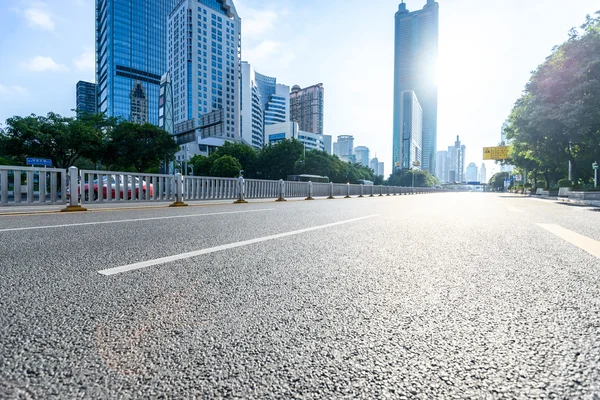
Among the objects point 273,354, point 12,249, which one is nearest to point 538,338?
point 273,354

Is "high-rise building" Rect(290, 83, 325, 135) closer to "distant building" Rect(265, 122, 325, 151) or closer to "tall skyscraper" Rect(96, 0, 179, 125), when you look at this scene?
"distant building" Rect(265, 122, 325, 151)

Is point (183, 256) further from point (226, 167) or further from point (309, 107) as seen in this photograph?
point (309, 107)

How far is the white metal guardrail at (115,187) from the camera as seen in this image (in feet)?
24.2

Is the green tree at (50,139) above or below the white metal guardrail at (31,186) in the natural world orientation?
above

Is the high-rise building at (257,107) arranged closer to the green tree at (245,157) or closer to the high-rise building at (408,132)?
the green tree at (245,157)

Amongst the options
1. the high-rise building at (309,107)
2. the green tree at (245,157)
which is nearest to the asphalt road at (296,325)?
the green tree at (245,157)

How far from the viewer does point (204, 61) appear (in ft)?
357

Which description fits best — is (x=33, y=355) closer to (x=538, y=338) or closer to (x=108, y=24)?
(x=538, y=338)

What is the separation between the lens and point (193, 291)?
1.84 metres

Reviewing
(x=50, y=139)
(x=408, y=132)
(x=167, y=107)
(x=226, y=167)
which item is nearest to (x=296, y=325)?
(x=50, y=139)

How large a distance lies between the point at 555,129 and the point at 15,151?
40880mm

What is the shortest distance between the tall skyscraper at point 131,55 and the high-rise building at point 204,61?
871 cm

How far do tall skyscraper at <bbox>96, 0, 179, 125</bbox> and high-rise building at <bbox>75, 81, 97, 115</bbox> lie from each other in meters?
17.4

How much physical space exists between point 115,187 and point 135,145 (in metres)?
32.4
